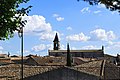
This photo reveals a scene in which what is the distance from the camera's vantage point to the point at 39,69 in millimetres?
45906

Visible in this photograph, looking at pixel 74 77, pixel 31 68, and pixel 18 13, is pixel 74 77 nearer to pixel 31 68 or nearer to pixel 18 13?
pixel 31 68

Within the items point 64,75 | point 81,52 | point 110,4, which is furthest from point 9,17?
point 81,52

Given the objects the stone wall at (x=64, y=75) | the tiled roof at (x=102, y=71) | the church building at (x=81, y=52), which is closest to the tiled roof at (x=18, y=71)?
the stone wall at (x=64, y=75)

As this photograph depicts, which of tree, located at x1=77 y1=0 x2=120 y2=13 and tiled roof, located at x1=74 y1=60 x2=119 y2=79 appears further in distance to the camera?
tiled roof, located at x1=74 y1=60 x2=119 y2=79

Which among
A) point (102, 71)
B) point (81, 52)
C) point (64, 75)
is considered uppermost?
point (81, 52)

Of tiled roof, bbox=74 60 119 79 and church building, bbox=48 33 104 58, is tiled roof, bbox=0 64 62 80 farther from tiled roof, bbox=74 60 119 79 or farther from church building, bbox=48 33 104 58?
church building, bbox=48 33 104 58

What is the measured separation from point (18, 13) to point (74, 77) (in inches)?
1100

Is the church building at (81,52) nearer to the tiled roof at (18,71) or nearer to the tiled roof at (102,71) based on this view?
the tiled roof at (102,71)

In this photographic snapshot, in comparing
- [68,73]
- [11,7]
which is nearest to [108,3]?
[11,7]

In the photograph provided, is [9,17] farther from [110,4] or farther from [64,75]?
[64,75]

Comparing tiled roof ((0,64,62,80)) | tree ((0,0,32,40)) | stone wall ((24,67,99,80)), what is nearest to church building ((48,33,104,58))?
tiled roof ((0,64,62,80))

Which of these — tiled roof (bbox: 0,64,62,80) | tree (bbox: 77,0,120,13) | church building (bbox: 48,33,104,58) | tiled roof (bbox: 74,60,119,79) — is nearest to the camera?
tree (bbox: 77,0,120,13)

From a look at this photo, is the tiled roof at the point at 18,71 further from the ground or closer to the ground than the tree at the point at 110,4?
closer to the ground

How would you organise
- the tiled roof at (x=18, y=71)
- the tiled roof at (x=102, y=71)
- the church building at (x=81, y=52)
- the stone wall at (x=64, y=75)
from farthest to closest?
1. the church building at (x=81, y=52)
2. the tiled roof at (x=102, y=71)
3. the tiled roof at (x=18, y=71)
4. the stone wall at (x=64, y=75)
